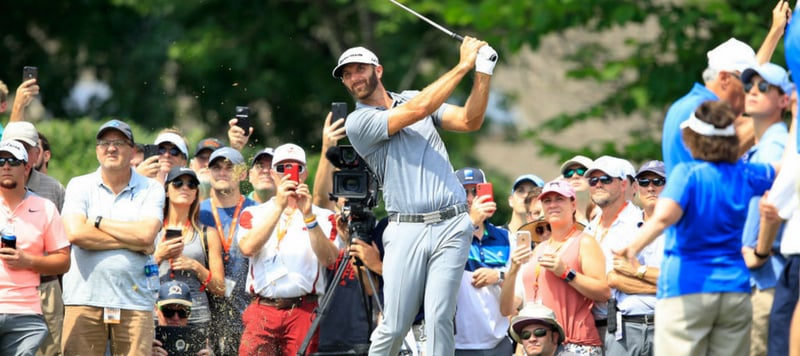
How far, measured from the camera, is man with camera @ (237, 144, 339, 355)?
924 centimetres

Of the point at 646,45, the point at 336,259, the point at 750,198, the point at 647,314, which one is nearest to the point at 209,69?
the point at 646,45

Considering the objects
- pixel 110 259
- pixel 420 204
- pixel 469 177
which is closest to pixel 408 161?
pixel 420 204

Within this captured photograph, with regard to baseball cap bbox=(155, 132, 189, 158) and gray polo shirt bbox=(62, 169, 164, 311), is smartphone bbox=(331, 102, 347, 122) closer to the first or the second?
gray polo shirt bbox=(62, 169, 164, 311)

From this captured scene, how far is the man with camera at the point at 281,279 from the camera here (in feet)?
30.3

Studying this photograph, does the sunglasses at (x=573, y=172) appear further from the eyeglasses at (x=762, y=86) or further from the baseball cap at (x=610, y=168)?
the eyeglasses at (x=762, y=86)

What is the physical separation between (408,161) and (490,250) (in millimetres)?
1559

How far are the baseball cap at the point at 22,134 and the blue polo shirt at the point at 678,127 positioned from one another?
4679mm

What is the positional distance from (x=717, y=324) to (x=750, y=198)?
24.8 inches

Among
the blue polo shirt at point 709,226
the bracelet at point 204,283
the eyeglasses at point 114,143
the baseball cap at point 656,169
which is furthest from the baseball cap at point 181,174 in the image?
the blue polo shirt at point 709,226

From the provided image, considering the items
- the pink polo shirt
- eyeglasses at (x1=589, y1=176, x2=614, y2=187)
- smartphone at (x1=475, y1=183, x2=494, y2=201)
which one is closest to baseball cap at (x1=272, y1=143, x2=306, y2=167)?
smartphone at (x1=475, y1=183, x2=494, y2=201)

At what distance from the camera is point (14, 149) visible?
8562mm

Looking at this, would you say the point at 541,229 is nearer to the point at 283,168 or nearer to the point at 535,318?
the point at 535,318

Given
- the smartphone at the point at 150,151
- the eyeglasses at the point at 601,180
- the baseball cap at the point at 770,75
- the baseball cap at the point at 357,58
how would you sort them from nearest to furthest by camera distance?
1. the baseball cap at the point at 770,75
2. the baseball cap at the point at 357,58
3. the eyeglasses at the point at 601,180
4. the smartphone at the point at 150,151

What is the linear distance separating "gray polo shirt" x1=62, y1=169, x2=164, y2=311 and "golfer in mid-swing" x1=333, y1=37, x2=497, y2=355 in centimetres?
184
